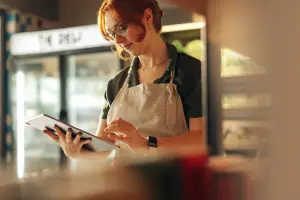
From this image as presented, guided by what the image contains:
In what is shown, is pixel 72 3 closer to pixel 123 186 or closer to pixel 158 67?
pixel 158 67

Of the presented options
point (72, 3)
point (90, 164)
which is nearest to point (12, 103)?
point (72, 3)

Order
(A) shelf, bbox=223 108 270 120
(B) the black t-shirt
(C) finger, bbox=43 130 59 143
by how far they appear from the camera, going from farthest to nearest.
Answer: (C) finger, bbox=43 130 59 143 → (B) the black t-shirt → (A) shelf, bbox=223 108 270 120

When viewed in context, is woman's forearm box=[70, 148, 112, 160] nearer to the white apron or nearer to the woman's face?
the white apron

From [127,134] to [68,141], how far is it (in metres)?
0.08

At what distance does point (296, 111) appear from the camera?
0.23 m

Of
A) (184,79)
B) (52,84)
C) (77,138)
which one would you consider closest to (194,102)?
(184,79)

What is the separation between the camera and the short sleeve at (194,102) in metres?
0.33

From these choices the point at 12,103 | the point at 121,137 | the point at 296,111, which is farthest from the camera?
the point at 12,103

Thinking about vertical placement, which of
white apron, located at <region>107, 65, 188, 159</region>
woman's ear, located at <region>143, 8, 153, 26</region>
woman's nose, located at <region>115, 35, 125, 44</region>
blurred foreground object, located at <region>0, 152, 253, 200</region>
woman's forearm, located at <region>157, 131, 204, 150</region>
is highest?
woman's ear, located at <region>143, 8, 153, 26</region>

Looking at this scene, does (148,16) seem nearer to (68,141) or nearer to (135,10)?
(135,10)

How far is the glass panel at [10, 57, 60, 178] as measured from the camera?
465 mm

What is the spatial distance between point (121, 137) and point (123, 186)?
0.42ft

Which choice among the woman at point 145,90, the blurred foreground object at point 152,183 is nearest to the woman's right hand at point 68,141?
the woman at point 145,90

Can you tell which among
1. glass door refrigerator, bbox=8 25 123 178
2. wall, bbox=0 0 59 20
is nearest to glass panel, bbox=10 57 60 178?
glass door refrigerator, bbox=8 25 123 178
